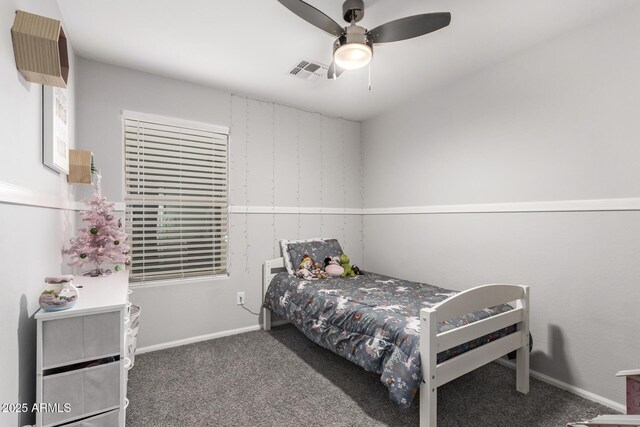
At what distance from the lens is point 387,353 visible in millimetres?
1792

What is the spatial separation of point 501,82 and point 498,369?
2.34 metres

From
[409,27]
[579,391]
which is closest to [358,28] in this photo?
[409,27]

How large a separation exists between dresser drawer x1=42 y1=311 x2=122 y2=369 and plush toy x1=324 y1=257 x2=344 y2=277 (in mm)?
2153

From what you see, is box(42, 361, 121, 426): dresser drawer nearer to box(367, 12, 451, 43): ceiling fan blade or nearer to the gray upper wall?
box(367, 12, 451, 43): ceiling fan blade

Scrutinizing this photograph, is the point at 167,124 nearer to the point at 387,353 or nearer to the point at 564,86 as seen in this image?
the point at 387,353

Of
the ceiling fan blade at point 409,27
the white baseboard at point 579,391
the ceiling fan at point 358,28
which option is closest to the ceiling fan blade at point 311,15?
the ceiling fan at point 358,28

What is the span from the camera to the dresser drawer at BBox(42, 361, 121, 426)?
1215mm

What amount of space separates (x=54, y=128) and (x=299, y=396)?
214cm

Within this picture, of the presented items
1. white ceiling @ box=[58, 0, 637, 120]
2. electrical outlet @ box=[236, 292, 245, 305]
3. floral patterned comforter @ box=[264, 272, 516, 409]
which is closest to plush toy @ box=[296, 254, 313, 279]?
floral patterned comforter @ box=[264, 272, 516, 409]

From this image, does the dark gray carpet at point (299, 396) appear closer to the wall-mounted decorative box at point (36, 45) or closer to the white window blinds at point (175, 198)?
→ the white window blinds at point (175, 198)

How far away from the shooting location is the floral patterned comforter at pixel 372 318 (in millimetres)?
1666

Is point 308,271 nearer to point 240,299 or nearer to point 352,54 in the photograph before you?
point 240,299

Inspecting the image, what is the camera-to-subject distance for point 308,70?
2.66 metres

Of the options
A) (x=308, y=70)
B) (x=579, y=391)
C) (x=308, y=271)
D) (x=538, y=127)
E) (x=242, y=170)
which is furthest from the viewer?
(x=242, y=170)
